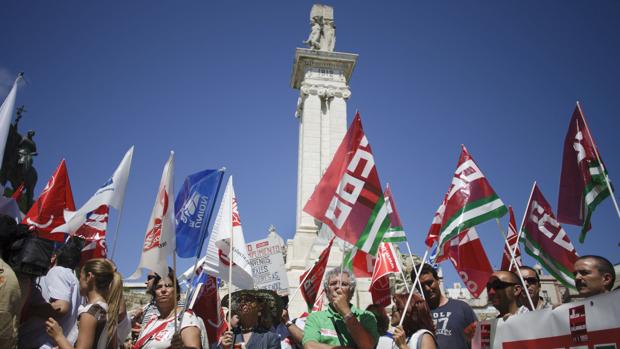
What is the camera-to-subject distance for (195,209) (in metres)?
4.61

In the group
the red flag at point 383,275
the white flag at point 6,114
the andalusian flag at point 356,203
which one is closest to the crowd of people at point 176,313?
the andalusian flag at point 356,203

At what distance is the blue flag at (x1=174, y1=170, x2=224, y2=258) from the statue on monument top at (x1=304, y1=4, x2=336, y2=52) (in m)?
19.1

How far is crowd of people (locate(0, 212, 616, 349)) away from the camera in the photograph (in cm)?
285

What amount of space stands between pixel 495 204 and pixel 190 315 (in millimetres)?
3359

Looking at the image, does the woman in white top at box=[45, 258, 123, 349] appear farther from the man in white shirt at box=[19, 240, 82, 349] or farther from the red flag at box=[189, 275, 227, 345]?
the red flag at box=[189, 275, 227, 345]

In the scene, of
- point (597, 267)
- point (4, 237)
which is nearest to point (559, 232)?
point (597, 267)

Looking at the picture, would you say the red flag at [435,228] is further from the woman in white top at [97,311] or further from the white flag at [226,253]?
the woman in white top at [97,311]

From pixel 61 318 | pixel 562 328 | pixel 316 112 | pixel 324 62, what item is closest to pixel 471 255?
pixel 562 328

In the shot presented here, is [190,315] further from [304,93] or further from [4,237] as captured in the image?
[304,93]

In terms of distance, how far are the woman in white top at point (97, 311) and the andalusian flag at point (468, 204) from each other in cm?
314

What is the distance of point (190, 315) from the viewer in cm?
363

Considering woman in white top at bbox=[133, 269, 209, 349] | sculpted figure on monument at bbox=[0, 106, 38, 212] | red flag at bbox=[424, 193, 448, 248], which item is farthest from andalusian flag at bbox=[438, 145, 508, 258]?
sculpted figure on monument at bbox=[0, 106, 38, 212]

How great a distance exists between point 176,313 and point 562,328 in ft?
9.19

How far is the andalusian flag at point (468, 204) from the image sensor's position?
183 inches
